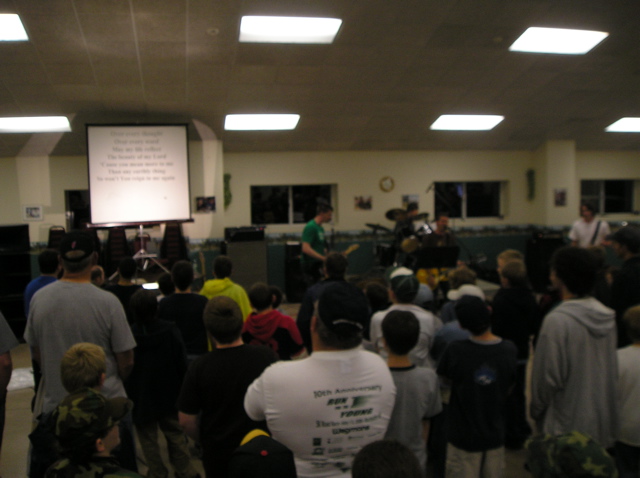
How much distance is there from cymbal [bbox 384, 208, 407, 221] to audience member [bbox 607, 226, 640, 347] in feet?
16.6

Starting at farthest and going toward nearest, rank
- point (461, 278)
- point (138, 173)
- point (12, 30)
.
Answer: point (138, 173) → point (12, 30) → point (461, 278)

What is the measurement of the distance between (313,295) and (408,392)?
1632 millimetres

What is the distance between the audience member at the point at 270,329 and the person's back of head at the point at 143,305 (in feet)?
2.00

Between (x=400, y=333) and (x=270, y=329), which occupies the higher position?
(x=400, y=333)

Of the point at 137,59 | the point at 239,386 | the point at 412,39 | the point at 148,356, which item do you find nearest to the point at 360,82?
the point at 412,39

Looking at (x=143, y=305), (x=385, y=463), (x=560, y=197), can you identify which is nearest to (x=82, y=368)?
(x=143, y=305)

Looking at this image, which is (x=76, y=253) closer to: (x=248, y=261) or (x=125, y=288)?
(x=125, y=288)

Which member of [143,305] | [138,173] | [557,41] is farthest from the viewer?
[138,173]

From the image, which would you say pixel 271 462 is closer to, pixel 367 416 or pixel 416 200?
pixel 367 416

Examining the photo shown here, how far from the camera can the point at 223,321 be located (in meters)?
2.20

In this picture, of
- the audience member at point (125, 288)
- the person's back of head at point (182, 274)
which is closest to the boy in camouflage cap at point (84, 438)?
the person's back of head at point (182, 274)

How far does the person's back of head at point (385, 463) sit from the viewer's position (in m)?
1.18

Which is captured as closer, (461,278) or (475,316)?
(475,316)

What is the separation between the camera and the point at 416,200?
989 centimetres
